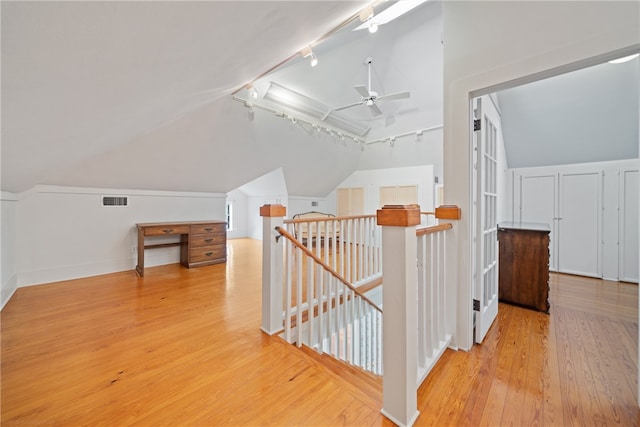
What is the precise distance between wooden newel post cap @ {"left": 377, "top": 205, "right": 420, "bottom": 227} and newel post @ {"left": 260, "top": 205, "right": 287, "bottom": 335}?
103 centimetres

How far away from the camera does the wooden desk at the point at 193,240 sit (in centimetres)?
369

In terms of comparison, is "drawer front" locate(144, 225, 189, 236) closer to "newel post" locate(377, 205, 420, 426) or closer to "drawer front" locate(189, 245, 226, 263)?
"drawer front" locate(189, 245, 226, 263)

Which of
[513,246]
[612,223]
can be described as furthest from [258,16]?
[612,223]

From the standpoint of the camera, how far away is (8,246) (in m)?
2.71

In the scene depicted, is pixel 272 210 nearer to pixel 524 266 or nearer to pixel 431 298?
pixel 431 298

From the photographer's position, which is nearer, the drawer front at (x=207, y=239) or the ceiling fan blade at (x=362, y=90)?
the ceiling fan blade at (x=362, y=90)

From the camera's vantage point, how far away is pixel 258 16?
1.38 metres

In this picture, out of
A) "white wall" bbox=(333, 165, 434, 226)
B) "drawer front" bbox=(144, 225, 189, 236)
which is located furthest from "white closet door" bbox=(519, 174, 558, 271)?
"drawer front" bbox=(144, 225, 189, 236)

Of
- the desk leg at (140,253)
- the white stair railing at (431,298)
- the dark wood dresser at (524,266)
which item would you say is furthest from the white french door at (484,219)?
the desk leg at (140,253)

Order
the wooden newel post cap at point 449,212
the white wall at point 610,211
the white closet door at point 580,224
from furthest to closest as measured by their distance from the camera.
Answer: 1. the white closet door at point 580,224
2. the white wall at point 610,211
3. the wooden newel post cap at point 449,212

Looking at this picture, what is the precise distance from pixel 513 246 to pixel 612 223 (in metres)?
2.29

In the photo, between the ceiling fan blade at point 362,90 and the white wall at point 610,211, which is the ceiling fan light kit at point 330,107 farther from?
the white wall at point 610,211

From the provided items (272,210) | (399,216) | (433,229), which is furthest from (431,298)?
(272,210)

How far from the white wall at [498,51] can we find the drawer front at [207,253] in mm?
3841
